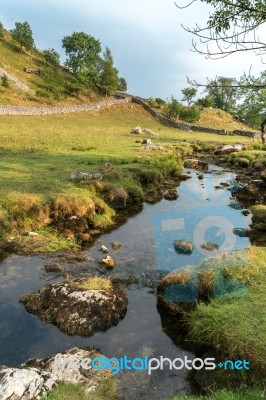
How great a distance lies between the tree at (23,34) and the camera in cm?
8444

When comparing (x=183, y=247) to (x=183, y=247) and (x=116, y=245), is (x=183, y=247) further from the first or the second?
(x=116, y=245)

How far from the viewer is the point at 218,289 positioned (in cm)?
1048

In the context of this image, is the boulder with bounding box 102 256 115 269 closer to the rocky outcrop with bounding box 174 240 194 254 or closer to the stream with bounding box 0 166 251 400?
the stream with bounding box 0 166 251 400

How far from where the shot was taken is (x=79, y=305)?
10.1m

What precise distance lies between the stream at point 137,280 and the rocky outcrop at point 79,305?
222 mm

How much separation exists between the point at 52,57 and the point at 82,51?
323 inches

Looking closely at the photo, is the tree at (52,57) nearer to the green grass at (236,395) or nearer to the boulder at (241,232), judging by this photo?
the boulder at (241,232)

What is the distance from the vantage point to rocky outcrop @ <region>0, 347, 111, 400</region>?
21.8 ft

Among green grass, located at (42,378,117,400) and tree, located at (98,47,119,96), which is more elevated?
tree, located at (98,47,119,96)

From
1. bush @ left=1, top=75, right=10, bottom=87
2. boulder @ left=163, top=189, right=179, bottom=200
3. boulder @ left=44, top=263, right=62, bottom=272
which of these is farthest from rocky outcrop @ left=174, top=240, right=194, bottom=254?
bush @ left=1, top=75, right=10, bottom=87

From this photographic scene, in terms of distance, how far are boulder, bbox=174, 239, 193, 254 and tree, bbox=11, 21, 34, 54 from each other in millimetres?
85978

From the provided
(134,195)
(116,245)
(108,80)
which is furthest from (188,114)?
(116,245)

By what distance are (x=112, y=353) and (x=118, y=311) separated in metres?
1.59

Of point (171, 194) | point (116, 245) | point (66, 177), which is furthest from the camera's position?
point (171, 194)
